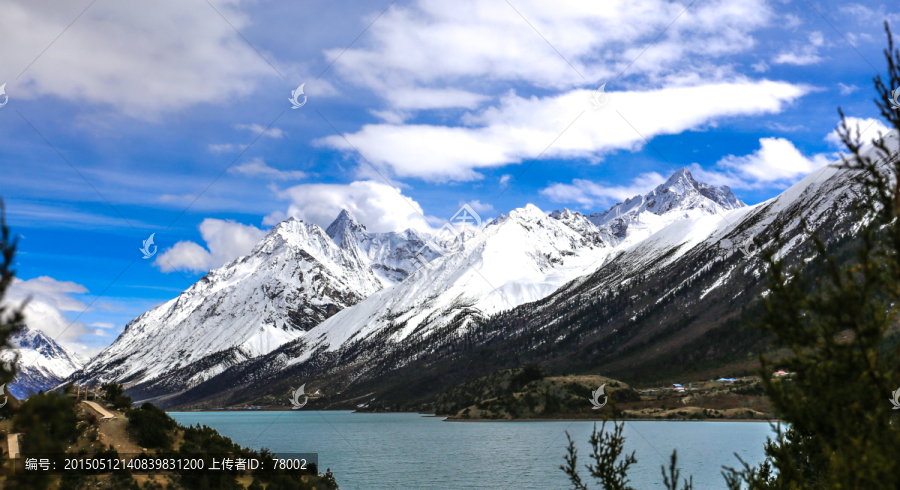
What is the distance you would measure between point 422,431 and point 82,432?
383 ft

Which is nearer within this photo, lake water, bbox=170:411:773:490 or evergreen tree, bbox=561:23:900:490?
evergreen tree, bbox=561:23:900:490

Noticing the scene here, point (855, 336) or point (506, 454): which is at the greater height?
point (855, 336)

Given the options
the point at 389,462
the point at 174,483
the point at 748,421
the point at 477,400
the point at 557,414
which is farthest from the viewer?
the point at 477,400

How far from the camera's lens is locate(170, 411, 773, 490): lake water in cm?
6581

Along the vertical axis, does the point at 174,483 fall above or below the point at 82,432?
below

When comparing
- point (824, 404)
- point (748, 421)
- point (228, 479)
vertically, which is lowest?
point (748, 421)

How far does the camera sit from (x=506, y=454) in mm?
89562

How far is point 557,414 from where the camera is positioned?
16425cm

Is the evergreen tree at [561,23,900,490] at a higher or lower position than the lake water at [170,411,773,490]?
higher

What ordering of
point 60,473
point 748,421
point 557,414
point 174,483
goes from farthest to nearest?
point 557,414
point 748,421
point 174,483
point 60,473

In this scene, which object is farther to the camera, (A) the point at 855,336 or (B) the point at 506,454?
(B) the point at 506,454

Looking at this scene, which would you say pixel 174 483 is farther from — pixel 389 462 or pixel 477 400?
pixel 477 400

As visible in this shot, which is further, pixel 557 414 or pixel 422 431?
pixel 557 414

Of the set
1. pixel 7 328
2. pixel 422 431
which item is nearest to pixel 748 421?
pixel 422 431
